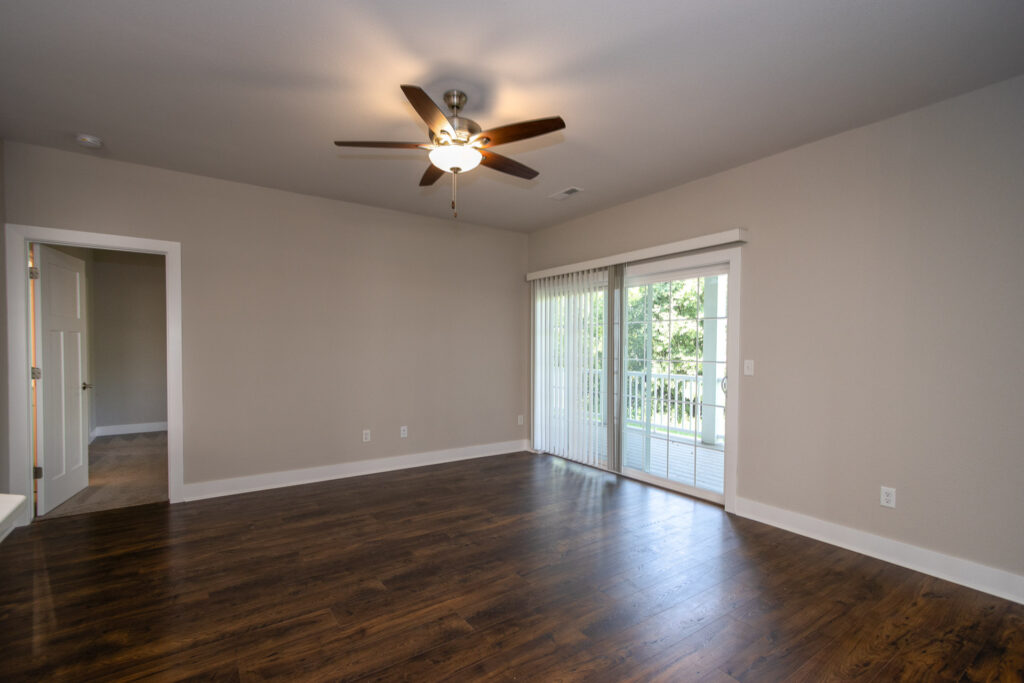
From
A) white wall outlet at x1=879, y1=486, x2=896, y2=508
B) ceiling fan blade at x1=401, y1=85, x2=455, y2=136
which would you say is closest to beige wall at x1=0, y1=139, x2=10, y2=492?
ceiling fan blade at x1=401, y1=85, x2=455, y2=136

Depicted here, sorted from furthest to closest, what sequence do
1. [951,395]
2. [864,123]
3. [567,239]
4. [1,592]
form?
[567,239]
[864,123]
[951,395]
[1,592]

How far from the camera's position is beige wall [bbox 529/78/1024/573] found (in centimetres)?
240

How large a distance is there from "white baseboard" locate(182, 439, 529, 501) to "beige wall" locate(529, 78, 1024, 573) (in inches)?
112

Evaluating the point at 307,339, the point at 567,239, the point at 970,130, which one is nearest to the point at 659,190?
the point at 567,239

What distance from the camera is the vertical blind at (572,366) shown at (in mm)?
4824

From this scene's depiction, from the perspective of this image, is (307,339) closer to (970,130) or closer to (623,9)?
(623,9)

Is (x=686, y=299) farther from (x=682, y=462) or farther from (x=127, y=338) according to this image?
(x=127, y=338)

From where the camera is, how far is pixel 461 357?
526 centimetres

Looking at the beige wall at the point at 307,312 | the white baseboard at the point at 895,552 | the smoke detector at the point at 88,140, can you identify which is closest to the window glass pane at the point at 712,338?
the white baseboard at the point at 895,552

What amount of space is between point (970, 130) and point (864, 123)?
0.51 meters

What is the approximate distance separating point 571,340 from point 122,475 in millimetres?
4814

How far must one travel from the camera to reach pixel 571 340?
16.7 ft

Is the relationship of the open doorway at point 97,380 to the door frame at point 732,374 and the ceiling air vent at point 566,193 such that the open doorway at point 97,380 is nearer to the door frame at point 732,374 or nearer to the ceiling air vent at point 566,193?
the ceiling air vent at point 566,193

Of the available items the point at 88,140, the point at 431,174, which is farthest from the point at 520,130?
the point at 88,140
